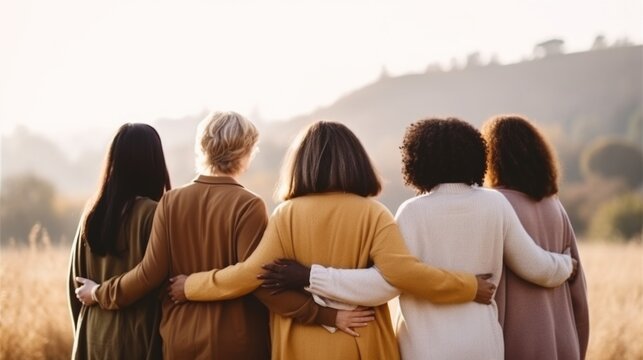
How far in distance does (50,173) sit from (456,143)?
233 feet

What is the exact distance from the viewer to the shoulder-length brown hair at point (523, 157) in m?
3.96

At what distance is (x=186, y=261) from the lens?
3.75m

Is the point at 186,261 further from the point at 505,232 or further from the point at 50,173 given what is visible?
the point at 50,173

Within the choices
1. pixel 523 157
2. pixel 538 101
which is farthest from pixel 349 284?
pixel 538 101

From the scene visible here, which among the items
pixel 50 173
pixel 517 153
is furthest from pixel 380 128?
pixel 517 153

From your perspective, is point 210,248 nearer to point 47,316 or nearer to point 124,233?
point 124,233

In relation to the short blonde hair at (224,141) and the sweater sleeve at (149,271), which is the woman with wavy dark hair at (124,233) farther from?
the short blonde hair at (224,141)

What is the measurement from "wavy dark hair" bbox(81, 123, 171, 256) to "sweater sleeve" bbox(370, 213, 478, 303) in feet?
3.99

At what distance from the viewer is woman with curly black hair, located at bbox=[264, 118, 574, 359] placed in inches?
141

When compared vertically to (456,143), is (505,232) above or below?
below

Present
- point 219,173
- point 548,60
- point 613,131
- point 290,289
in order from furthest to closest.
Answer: point 548,60, point 613,131, point 219,173, point 290,289

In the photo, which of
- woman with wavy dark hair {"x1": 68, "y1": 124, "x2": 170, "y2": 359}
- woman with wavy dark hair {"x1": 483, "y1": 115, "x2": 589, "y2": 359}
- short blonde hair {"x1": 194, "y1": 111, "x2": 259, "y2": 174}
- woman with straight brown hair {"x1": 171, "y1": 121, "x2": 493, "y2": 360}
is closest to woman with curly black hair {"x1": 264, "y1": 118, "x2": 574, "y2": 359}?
woman with straight brown hair {"x1": 171, "y1": 121, "x2": 493, "y2": 360}

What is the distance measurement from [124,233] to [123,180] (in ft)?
0.87

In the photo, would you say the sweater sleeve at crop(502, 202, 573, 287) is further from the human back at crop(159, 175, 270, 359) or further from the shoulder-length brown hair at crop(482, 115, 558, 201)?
the human back at crop(159, 175, 270, 359)
